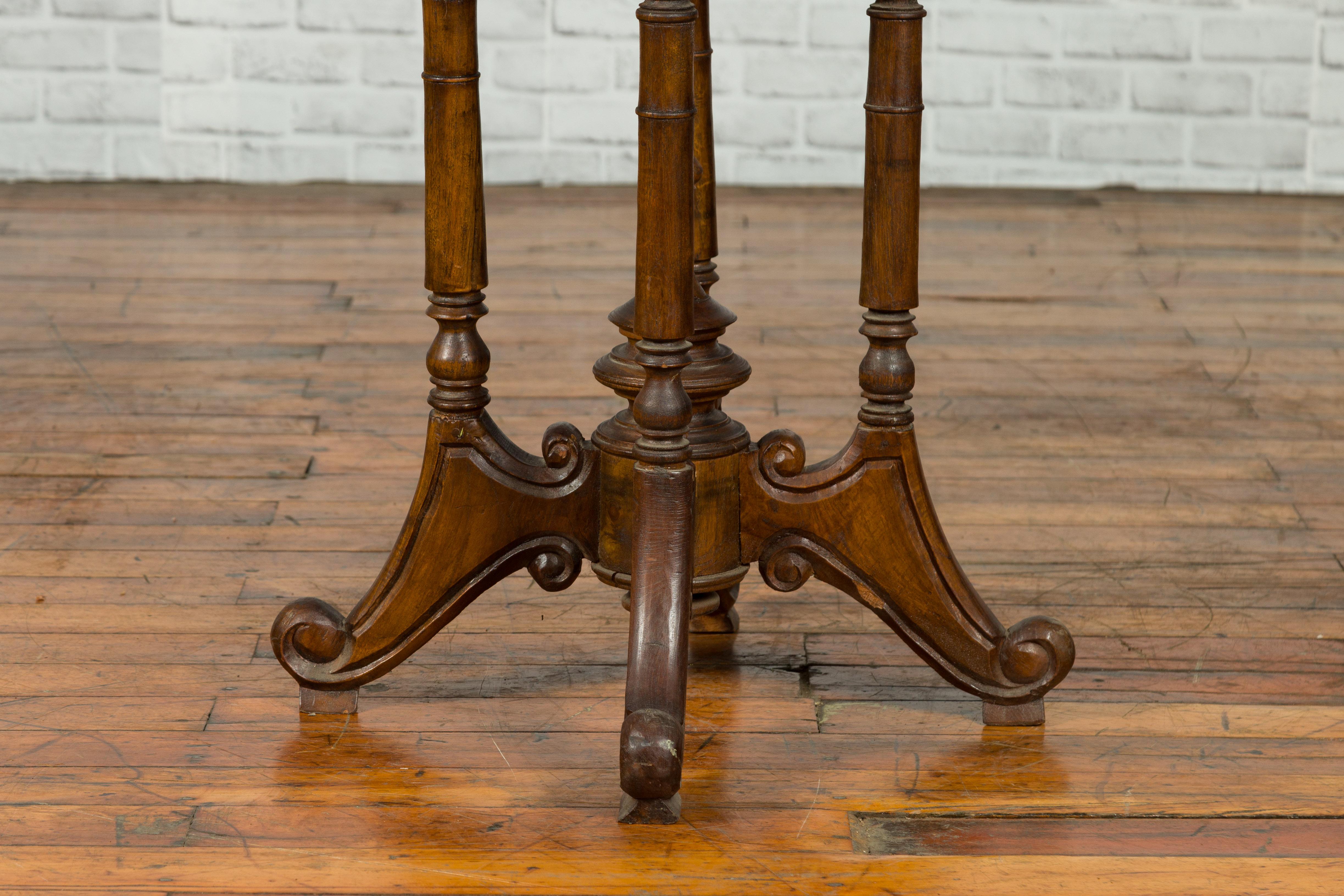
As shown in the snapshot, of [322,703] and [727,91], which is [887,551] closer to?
[322,703]

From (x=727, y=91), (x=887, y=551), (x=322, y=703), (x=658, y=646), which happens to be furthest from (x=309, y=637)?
(x=727, y=91)

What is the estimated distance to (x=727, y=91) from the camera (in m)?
3.46

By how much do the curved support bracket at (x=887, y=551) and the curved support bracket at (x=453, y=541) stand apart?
0.13 m

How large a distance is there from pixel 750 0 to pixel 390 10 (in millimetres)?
734

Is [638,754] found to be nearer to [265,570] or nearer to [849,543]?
[849,543]

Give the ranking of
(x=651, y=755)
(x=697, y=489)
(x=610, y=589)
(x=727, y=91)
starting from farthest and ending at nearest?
1. (x=727, y=91)
2. (x=610, y=589)
3. (x=697, y=489)
4. (x=651, y=755)

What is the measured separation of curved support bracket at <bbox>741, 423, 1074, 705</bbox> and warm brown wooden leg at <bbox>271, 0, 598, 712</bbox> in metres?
0.13

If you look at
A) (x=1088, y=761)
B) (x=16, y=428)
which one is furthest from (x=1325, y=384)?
(x=16, y=428)

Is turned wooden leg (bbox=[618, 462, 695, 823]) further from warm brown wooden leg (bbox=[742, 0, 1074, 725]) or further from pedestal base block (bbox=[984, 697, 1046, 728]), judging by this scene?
pedestal base block (bbox=[984, 697, 1046, 728])

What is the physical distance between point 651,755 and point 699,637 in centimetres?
35

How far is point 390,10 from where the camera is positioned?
3379 mm

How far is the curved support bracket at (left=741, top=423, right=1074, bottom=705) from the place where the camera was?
1.19 meters

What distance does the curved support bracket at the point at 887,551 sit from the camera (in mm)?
1193

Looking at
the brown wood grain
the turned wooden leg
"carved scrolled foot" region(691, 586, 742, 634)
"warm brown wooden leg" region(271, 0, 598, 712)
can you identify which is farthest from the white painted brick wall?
the turned wooden leg
